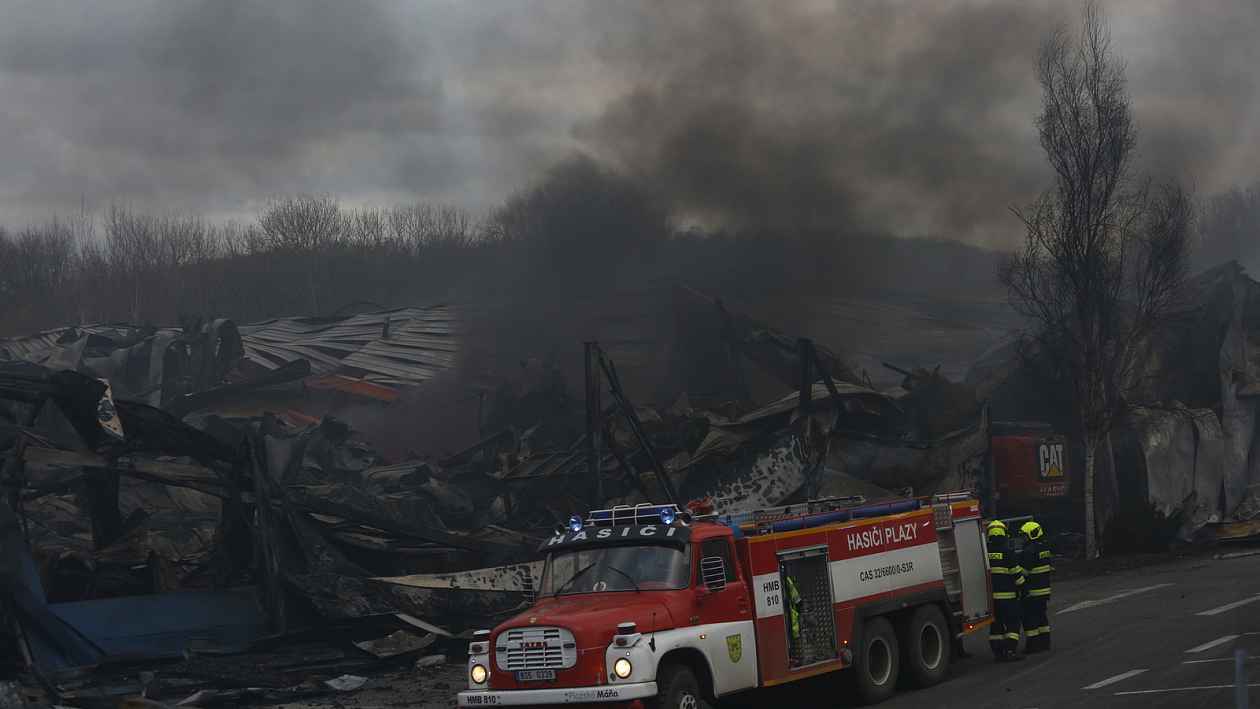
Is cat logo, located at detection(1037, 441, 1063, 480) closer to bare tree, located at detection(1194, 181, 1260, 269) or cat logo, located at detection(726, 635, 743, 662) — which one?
cat logo, located at detection(726, 635, 743, 662)

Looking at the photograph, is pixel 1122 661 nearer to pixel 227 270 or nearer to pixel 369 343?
pixel 369 343

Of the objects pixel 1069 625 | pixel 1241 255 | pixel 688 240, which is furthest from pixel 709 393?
pixel 1241 255

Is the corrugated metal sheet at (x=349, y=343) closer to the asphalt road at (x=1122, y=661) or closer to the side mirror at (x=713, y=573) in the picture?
the asphalt road at (x=1122, y=661)

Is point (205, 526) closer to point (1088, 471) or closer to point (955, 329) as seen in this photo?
point (1088, 471)

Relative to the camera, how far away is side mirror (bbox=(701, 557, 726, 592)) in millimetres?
10477

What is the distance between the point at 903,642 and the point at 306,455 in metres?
16.3

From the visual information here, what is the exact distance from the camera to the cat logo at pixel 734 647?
34.1ft

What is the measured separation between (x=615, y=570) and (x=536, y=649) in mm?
1246

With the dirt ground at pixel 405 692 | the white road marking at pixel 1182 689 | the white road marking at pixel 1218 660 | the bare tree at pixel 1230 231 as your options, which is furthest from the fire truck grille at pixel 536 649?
the bare tree at pixel 1230 231

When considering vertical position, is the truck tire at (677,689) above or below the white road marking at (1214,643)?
above

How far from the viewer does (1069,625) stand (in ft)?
53.3

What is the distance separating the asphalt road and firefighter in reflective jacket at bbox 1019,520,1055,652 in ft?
0.78

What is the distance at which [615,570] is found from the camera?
1070 centimetres

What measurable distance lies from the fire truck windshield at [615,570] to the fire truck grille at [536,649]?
101cm
